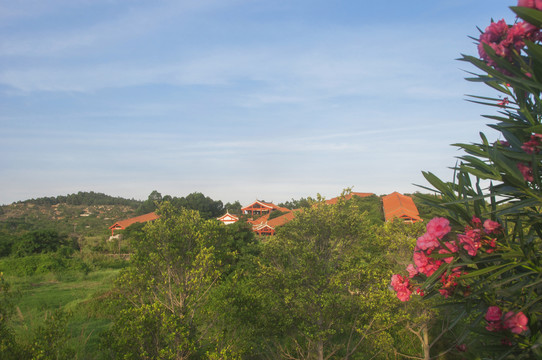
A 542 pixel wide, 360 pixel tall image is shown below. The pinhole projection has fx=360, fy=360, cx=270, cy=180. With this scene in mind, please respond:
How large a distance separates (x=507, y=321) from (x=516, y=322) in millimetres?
33

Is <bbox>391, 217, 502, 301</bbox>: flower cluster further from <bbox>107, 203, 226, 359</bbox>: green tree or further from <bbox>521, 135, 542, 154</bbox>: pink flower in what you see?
<bbox>107, 203, 226, 359</bbox>: green tree

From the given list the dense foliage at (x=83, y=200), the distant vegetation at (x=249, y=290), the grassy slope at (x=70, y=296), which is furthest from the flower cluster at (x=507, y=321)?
the dense foliage at (x=83, y=200)

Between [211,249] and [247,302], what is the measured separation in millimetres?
1275

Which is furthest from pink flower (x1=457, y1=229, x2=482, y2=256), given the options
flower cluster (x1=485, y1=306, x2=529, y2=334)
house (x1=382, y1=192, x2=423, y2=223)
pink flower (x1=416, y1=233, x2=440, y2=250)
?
house (x1=382, y1=192, x2=423, y2=223)

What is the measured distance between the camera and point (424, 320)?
826 cm

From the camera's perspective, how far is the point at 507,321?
60.8 inches

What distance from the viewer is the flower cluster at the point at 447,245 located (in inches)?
63.4

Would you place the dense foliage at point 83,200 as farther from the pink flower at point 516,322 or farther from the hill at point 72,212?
the pink flower at point 516,322

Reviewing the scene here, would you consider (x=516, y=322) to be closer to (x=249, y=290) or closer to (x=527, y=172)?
(x=527, y=172)

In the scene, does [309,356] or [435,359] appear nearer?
[309,356]

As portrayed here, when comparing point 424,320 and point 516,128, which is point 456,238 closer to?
point 516,128

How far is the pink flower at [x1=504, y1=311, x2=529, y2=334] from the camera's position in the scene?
4.95ft

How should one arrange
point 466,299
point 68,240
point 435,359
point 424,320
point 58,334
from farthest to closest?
point 68,240
point 435,359
point 424,320
point 58,334
point 466,299

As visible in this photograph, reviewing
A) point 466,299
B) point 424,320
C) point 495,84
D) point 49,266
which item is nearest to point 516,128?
point 495,84
